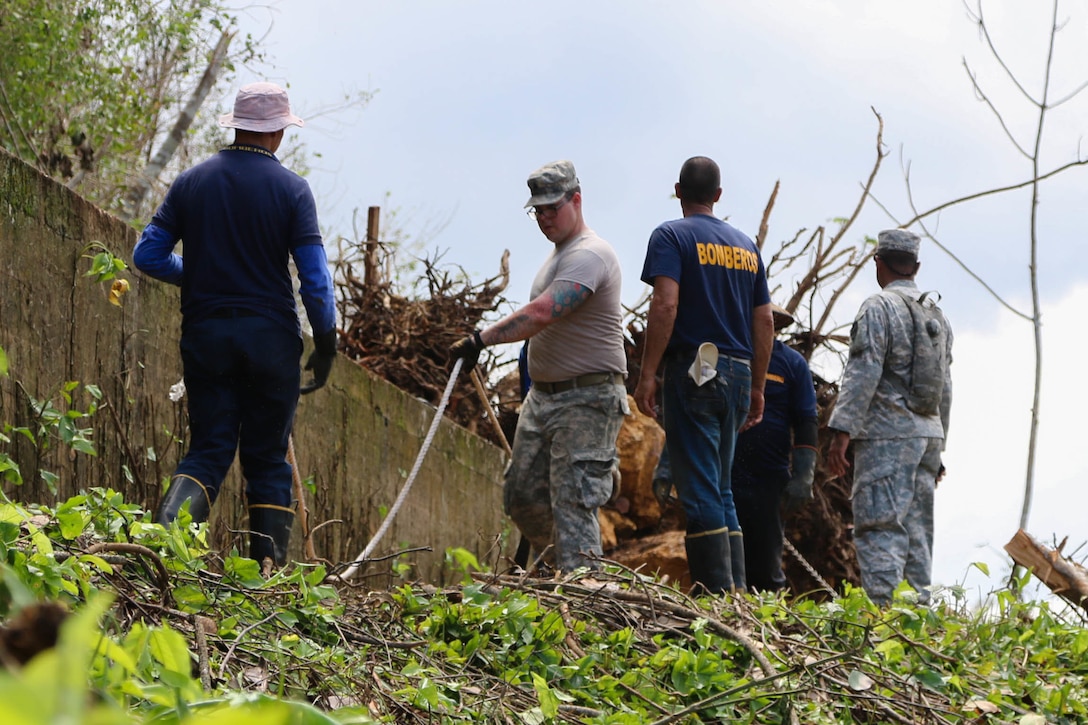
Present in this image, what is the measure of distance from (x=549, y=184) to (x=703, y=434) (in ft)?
4.12

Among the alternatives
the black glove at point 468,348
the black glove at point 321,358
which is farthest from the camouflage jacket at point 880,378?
the black glove at point 321,358

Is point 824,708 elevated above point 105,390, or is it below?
below

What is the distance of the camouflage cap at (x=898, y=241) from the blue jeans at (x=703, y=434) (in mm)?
1451

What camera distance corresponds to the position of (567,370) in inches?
227

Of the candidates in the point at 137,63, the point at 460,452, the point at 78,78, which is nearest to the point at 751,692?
the point at 460,452

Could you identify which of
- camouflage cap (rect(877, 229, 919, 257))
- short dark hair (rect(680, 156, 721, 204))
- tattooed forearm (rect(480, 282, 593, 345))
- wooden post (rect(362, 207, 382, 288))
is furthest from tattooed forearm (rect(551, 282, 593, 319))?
wooden post (rect(362, 207, 382, 288))

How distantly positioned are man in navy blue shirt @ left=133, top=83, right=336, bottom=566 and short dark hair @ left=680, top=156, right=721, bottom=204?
1.83m

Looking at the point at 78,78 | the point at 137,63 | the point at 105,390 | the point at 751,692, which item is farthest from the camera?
the point at 137,63

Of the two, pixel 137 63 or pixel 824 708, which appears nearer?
pixel 824 708

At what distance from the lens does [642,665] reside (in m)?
4.25

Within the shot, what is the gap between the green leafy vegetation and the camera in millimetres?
3180

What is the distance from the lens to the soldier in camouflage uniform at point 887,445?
6629 mm

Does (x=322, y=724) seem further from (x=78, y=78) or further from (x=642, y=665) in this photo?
(x=78, y=78)

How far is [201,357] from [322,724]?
4.02 m
